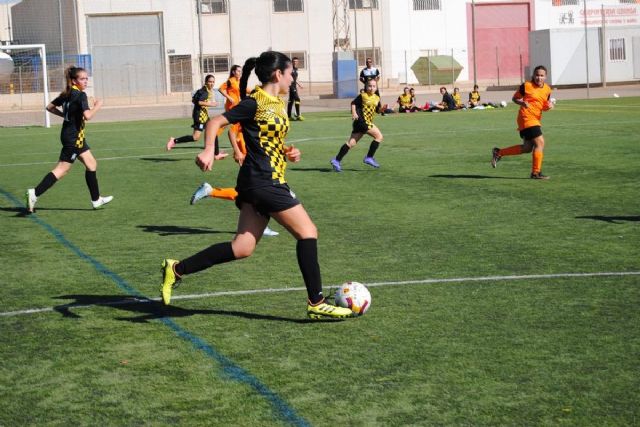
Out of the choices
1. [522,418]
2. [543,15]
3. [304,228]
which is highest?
[543,15]

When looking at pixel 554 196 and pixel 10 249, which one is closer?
pixel 10 249

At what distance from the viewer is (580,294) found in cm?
845

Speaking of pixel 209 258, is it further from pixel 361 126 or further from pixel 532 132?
pixel 361 126

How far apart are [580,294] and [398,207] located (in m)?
6.00

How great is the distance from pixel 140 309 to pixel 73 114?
672cm

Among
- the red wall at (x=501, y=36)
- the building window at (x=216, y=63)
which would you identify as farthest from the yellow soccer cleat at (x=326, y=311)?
the red wall at (x=501, y=36)

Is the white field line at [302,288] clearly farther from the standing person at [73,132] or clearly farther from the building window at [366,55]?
the building window at [366,55]

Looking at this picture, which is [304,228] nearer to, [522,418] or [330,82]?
[522,418]

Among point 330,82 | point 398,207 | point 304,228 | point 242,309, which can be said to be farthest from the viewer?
point 330,82

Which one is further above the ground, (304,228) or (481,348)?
(304,228)

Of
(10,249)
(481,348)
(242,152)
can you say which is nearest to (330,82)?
(242,152)

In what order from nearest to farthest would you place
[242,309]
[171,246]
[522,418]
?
[522,418] → [242,309] → [171,246]

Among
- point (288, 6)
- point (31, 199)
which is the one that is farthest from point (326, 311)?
point (288, 6)

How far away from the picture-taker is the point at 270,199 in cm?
766
